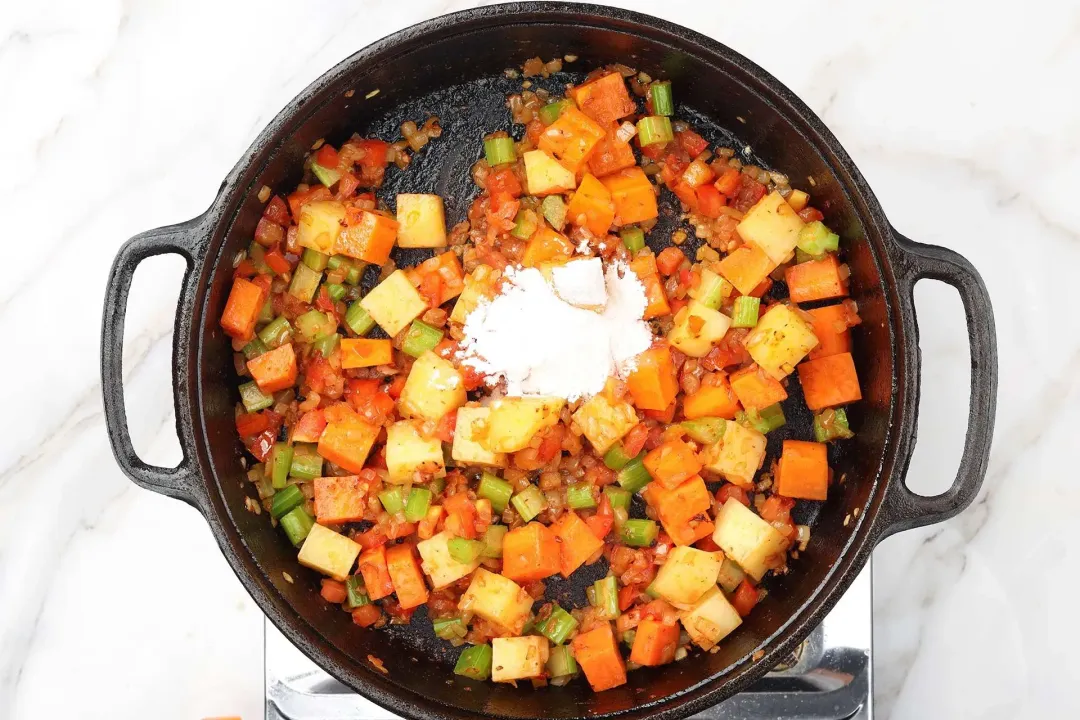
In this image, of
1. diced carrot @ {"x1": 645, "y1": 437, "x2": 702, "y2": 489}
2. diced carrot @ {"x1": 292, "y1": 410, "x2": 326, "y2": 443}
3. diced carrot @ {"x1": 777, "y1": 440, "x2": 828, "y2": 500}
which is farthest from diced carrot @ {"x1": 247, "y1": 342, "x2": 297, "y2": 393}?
diced carrot @ {"x1": 777, "y1": 440, "x2": 828, "y2": 500}

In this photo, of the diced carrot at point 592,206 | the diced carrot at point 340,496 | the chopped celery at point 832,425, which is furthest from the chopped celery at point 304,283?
the chopped celery at point 832,425

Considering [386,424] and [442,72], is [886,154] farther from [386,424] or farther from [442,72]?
[386,424]

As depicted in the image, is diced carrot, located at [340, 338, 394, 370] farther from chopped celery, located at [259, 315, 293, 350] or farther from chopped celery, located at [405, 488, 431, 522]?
chopped celery, located at [405, 488, 431, 522]

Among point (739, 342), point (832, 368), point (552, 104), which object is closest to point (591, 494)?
point (739, 342)

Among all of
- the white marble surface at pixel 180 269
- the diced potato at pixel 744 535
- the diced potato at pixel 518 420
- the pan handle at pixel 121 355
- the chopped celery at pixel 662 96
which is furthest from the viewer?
the white marble surface at pixel 180 269

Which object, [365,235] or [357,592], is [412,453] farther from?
[365,235]

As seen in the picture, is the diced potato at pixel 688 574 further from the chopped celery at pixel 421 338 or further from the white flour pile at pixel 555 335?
the chopped celery at pixel 421 338

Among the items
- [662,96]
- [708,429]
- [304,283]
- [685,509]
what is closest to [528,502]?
[685,509]
